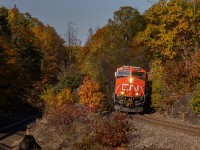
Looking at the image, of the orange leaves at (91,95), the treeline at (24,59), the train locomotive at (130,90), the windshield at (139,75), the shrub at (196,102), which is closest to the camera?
the shrub at (196,102)

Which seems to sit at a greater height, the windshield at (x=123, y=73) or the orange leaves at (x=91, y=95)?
the windshield at (x=123, y=73)

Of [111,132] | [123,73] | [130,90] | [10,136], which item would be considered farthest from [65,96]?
[111,132]

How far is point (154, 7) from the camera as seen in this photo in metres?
39.0

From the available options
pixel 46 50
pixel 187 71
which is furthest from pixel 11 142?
pixel 46 50

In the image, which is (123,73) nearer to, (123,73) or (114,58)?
(123,73)

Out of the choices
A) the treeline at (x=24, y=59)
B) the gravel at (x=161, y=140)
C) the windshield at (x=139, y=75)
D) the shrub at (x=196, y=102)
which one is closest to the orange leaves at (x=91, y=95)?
the windshield at (x=139, y=75)

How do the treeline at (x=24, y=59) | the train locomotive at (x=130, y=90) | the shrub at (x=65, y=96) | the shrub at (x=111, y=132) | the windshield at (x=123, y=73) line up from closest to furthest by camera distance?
the shrub at (x=111, y=132) < the train locomotive at (x=130, y=90) < the windshield at (x=123, y=73) < the shrub at (x=65, y=96) < the treeline at (x=24, y=59)

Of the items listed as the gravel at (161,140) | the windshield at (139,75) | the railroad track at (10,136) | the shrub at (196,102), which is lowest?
the railroad track at (10,136)

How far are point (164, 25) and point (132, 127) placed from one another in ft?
62.2

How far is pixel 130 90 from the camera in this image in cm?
2938

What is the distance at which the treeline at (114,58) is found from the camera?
3089cm

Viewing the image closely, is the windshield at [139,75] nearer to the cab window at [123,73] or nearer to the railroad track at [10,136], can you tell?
the cab window at [123,73]

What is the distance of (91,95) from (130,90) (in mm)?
2828

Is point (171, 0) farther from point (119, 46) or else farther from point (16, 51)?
point (16, 51)
